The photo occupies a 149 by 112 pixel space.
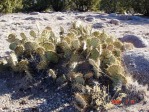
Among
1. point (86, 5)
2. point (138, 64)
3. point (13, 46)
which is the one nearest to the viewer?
point (138, 64)

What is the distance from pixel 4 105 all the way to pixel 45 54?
0.97 m

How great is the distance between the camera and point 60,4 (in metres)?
14.1

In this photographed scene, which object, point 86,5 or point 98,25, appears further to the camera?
point 86,5

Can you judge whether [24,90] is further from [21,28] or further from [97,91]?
[21,28]

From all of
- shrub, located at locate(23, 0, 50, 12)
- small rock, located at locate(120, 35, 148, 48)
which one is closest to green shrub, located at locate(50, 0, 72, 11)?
shrub, located at locate(23, 0, 50, 12)

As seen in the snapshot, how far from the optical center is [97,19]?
395 inches

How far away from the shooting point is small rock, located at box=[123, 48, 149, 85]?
5.55m

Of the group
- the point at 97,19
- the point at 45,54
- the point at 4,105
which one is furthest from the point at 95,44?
the point at 97,19

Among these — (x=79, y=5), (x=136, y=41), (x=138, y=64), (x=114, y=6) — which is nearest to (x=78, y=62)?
(x=138, y=64)

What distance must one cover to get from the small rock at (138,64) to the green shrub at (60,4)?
8511 mm

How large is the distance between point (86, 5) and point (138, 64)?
8.70m

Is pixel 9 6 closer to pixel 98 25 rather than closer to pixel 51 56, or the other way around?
pixel 98 25

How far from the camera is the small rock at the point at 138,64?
18.2 ft

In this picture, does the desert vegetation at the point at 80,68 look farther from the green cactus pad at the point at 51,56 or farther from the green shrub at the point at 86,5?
the green shrub at the point at 86,5
